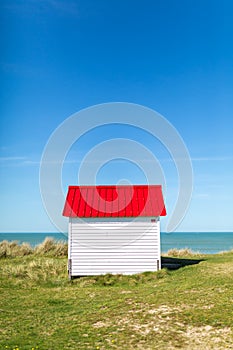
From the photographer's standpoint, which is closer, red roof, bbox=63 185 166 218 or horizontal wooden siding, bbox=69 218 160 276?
horizontal wooden siding, bbox=69 218 160 276

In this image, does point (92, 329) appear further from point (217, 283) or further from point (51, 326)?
point (217, 283)

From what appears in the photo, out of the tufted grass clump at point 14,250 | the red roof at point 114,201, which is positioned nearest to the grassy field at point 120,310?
the red roof at point 114,201

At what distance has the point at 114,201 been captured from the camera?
20.4 meters

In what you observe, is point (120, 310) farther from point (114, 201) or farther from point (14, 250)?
point (14, 250)

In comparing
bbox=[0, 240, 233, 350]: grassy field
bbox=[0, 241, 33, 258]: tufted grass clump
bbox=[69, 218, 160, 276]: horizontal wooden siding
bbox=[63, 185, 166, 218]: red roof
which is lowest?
bbox=[0, 240, 233, 350]: grassy field

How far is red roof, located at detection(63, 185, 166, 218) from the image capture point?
19.3 m

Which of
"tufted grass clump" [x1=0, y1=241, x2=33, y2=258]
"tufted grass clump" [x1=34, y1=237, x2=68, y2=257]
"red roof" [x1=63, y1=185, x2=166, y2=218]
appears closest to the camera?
"red roof" [x1=63, y1=185, x2=166, y2=218]

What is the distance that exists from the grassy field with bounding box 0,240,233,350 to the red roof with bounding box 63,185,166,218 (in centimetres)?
313

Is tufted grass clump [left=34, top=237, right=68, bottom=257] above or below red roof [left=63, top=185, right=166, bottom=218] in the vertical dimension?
below

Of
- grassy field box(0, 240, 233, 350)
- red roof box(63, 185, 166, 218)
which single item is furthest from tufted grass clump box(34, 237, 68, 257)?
grassy field box(0, 240, 233, 350)

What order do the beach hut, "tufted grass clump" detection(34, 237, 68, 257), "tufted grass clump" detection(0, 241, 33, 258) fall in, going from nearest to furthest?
the beach hut
"tufted grass clump" detection(0, 241, 33, 258)
"tufted grass clump" detection(34, 237, 68, 257)

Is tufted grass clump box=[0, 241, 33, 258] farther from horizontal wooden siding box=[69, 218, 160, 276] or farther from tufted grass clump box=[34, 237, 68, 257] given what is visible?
horizontal wooden siding box=[69, 218, 160, 276]

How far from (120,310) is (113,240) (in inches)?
290

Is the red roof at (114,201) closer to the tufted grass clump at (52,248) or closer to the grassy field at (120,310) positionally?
the grassy field at (120,310)
